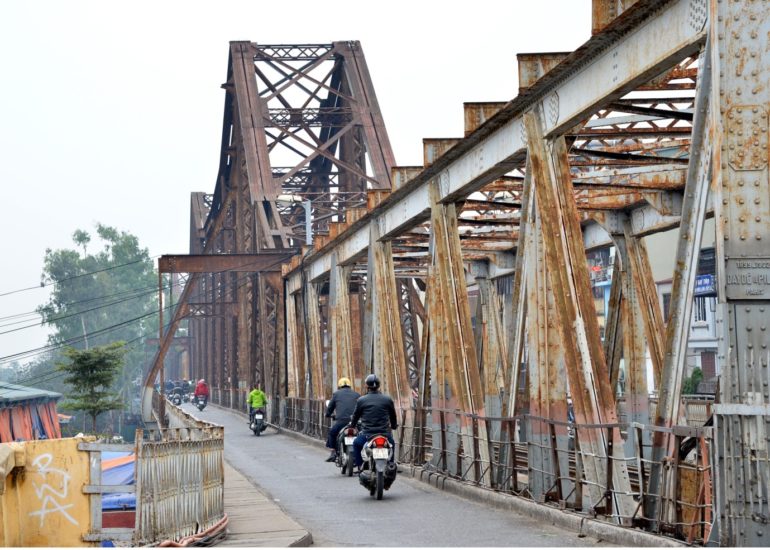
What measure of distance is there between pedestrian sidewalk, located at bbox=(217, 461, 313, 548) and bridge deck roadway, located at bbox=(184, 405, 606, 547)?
0.13 meters

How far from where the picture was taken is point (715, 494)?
9.38 metres

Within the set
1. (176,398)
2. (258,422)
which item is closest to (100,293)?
(176,398)

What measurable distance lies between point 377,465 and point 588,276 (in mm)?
4737

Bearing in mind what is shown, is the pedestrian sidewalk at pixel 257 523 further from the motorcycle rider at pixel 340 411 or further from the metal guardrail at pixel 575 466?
the motorcycle rider at pixel 340 411

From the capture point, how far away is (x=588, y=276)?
13.2m

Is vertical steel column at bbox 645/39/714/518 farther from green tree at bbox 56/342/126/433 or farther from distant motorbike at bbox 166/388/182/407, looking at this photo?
distant motorbike at bbox 166/388/182/407

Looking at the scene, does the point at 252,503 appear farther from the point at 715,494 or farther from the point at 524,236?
the point at 715,494

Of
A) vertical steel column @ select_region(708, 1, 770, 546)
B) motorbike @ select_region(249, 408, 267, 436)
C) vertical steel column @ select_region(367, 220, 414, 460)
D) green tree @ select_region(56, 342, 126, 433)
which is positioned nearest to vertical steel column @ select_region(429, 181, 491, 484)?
vertical steel column @ select_region(367, 220, 414, 460)

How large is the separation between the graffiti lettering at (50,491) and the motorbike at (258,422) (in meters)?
25.3

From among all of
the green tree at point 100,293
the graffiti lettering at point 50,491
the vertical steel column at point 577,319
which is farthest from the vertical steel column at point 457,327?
the green tree at point 100,293

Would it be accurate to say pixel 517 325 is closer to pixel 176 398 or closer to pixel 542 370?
pixel 542 370

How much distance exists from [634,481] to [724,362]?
8347 millimetres

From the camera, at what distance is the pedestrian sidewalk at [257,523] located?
11.9 metres

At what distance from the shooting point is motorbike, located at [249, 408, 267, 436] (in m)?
36.9
